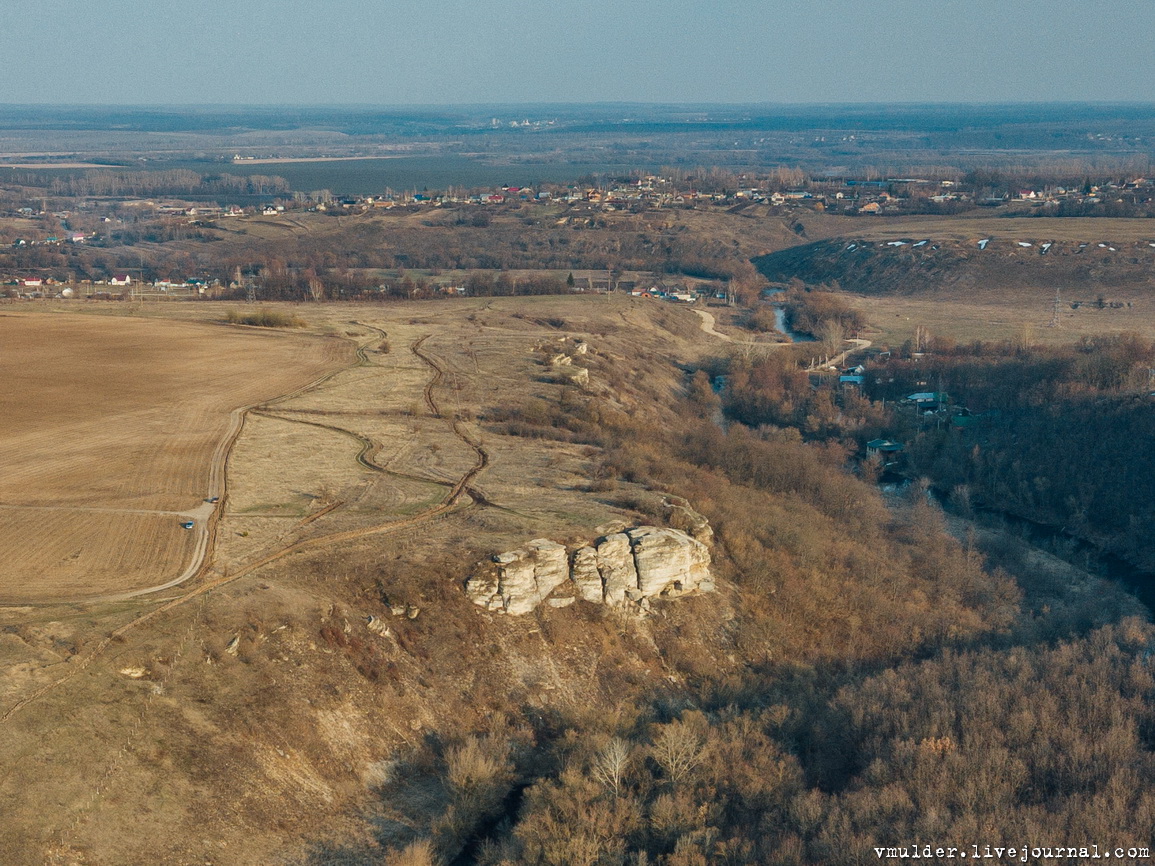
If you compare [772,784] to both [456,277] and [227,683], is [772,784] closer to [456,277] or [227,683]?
[227,683]

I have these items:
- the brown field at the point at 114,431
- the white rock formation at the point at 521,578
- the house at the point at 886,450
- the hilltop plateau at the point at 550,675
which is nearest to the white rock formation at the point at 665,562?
the hilltop plateau at the point at 550,675

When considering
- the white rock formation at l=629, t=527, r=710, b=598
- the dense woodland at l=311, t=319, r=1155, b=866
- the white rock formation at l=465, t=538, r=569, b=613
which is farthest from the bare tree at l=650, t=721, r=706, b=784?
the white rock formation at l=629, t=527, r=710, b=598

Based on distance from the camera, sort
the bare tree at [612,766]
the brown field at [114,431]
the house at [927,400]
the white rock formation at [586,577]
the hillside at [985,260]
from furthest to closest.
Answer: the hillside at [985,260] → the house at [927,400] → the white rock formation at [586,577] → the brown field at [114,431] → the bare tree at [612,766]

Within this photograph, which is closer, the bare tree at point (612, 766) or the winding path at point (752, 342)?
the bare tree at point (612, 766)

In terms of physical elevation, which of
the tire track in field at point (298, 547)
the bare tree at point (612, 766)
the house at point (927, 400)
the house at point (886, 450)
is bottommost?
the house at point (886, 450)

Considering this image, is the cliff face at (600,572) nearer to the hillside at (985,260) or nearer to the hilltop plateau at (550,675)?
the hilltop plateau at (550,675)

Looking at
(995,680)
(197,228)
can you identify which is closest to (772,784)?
(995,680)
